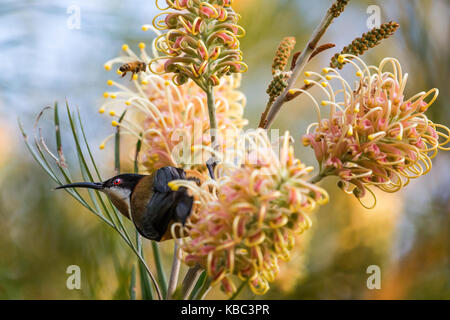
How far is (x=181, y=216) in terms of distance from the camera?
39cm

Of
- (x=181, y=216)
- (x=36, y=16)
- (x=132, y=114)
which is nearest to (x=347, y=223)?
(x=132, y=114)

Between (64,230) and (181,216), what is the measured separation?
48cm

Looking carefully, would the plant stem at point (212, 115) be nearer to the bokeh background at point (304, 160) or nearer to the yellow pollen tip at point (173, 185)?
the yellow pollen tip at point (173, 185)

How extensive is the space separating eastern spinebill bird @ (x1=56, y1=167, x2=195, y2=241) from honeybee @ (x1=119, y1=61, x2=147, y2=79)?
20 cm

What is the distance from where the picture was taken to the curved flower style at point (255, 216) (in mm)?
352

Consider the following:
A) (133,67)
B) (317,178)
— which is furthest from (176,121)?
(317,178)

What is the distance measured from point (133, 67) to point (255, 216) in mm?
307

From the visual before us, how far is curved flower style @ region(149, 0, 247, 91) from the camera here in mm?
410

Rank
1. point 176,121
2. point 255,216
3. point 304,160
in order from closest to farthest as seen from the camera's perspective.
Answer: point 255,216, point 176,121, point 304,160

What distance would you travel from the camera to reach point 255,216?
357 millimetres

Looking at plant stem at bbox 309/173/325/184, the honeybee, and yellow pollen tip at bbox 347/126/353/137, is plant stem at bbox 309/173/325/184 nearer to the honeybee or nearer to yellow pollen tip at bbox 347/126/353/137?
yellow pollen tip at bbox 347/126/353/137

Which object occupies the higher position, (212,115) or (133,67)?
(133,67)

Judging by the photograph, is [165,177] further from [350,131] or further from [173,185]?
[350,131]
